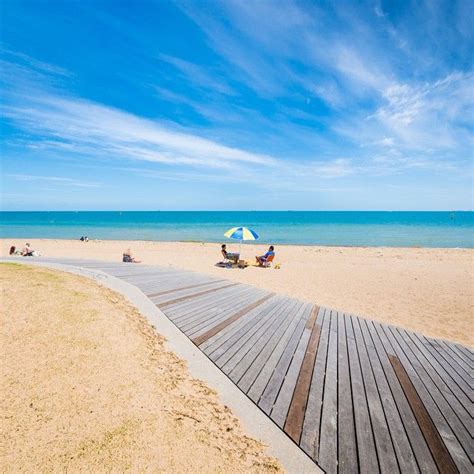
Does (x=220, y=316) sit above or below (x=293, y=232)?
below

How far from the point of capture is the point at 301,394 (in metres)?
3.61

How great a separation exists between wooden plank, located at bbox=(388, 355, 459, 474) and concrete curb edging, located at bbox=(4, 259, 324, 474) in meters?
1.33

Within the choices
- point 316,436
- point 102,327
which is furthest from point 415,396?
point 102,327

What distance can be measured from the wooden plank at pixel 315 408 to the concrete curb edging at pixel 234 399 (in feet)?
0.42

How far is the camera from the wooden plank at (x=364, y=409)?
2674mm

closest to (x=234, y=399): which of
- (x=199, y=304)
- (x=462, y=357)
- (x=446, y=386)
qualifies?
(x=446, y=386)

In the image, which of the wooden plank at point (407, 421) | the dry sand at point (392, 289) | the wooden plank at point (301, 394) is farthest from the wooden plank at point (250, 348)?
the dry sand at point (392, 289)

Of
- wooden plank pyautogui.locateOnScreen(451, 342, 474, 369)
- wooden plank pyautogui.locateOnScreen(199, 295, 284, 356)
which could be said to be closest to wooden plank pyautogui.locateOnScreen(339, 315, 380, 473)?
wooden plank pyautogui.locateOnScreen(451, 342, 474, 369)

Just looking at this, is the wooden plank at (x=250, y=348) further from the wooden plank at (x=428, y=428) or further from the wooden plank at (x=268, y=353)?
the wooden plank at (x=428, y=428)

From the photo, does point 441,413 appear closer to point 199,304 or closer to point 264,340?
point 264,340

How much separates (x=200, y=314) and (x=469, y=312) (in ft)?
30.1

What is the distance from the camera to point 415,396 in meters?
3.75

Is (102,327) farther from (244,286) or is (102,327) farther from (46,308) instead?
(244,286)

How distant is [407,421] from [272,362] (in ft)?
6.23
